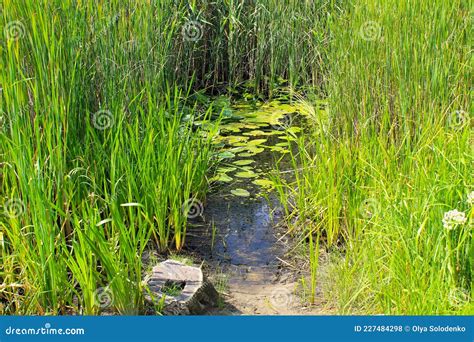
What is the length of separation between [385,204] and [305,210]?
2.30 ft

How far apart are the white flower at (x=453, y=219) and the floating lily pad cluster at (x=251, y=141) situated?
157 centimetres

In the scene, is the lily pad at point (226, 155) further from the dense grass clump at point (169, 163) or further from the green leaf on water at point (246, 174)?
the green leaf on water at point (246, 174)

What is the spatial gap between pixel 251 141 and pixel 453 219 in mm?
2540

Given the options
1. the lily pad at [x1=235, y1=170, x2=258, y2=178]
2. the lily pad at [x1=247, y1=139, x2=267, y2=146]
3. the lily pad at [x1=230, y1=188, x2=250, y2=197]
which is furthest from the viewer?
the lily pad at [x1=247, y1=139, x2=267, y2=146]

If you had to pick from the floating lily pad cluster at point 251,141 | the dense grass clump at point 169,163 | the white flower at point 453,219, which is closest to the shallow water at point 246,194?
the floating lily pad cluster at point 251,141

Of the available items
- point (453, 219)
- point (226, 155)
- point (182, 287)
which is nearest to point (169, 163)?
point (182, 287)

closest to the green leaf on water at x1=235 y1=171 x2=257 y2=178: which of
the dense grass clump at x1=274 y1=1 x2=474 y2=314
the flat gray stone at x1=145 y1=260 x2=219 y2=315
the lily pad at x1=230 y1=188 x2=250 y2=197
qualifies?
the lily pad at x1=230 y1=188 x2=250 y2=197

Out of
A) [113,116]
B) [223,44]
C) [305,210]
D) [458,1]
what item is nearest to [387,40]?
[458,1]

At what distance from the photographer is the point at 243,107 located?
5578 millimetres

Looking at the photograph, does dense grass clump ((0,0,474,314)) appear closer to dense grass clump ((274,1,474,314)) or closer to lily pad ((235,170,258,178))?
dense grass clump ((274,1,474,314))

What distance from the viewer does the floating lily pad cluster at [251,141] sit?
172 inches

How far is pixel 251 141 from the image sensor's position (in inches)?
194

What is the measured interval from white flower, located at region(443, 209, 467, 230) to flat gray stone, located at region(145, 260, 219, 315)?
1049 millimetres

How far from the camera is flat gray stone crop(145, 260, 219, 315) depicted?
9.48 feet
